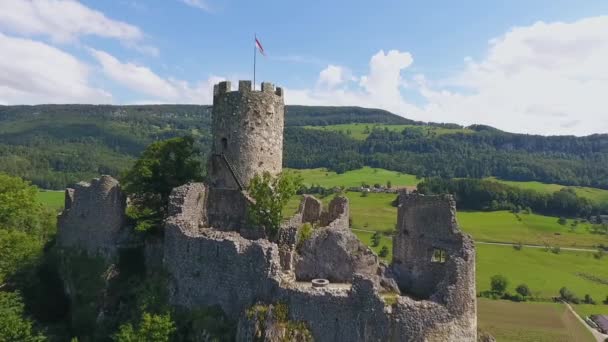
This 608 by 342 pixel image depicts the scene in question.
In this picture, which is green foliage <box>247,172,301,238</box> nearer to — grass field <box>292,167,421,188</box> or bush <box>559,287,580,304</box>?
bush <box>559,287,580,304</box>

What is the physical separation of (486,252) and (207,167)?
3115 inches

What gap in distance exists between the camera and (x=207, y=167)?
29516 millimetres

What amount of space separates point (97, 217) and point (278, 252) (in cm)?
1197

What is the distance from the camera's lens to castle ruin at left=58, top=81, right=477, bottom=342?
17281 mm

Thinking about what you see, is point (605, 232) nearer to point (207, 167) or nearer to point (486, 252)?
point (486, 252)

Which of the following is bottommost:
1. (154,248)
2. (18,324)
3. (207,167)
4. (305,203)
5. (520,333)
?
(520,333)

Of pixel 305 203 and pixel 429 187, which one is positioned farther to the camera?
pixel 429 187

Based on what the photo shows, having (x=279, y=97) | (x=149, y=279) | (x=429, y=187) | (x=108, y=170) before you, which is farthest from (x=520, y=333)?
(x=108, y=170)

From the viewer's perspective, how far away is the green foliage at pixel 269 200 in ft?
84.4

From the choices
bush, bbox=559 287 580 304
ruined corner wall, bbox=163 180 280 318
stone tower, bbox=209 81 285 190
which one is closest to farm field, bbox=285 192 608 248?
bush, bbox=559 287 580 304

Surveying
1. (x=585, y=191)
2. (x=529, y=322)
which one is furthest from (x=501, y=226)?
(x=585, y=191)

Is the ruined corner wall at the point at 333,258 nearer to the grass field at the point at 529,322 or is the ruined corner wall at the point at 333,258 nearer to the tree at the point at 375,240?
the grass field at the point at 529,322

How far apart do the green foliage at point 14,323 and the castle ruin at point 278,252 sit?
14.5 ft

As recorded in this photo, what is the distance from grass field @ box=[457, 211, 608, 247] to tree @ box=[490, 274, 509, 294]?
23.1m
